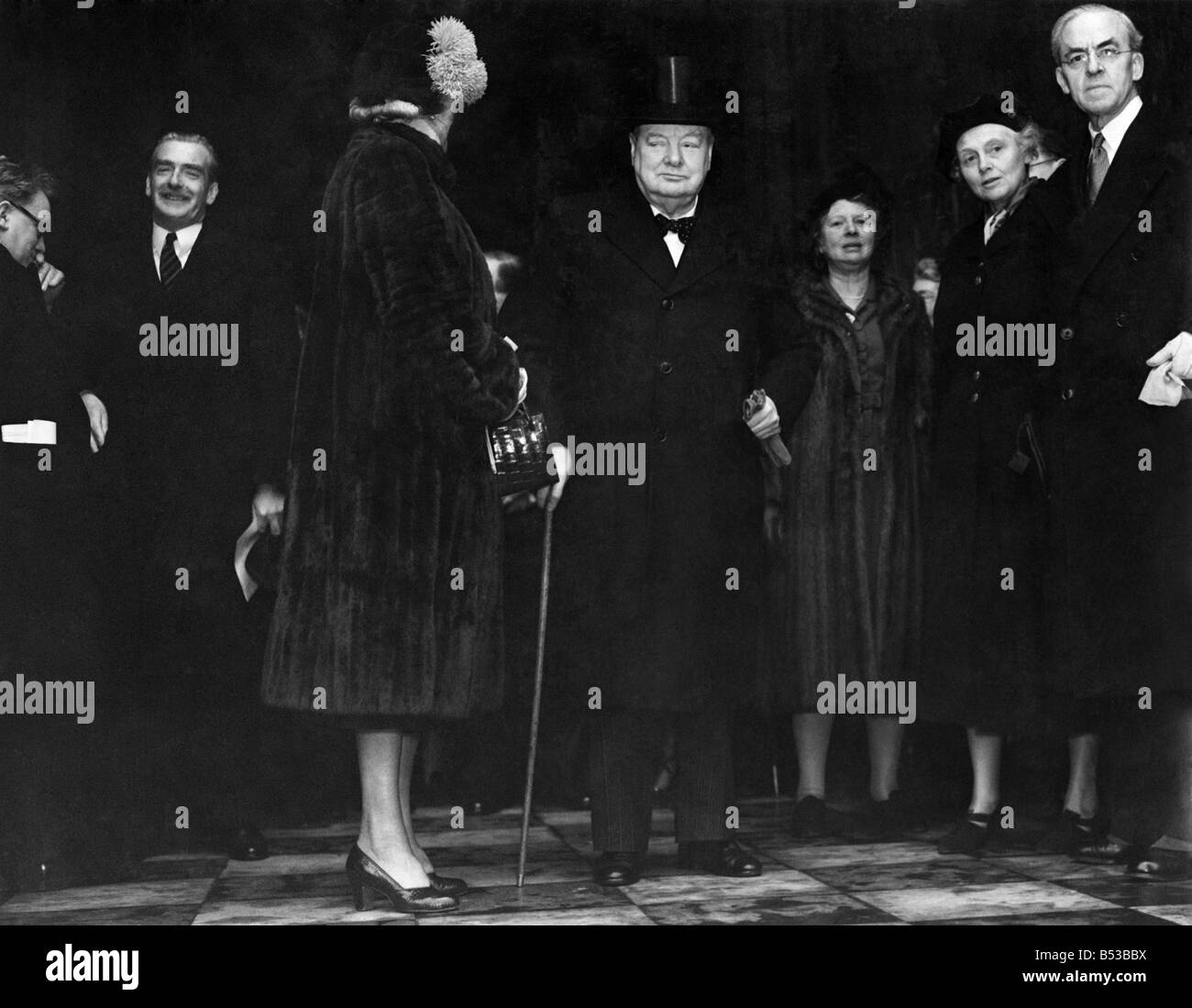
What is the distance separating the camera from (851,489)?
6.28m

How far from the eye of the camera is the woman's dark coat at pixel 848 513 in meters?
6.21

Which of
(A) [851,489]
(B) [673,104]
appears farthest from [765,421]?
(B) [673,104]

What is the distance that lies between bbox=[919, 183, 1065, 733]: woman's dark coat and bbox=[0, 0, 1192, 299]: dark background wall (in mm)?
441

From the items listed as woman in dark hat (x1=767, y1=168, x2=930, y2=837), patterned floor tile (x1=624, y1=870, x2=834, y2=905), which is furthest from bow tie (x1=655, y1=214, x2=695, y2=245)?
patterned floor tile (x1=624, y1=870, x2=834, y2=905)

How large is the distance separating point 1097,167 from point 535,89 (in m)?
2.04

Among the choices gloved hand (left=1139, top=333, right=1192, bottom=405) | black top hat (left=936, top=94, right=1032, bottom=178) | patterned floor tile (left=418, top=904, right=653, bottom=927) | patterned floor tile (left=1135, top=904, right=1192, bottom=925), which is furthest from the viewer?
black top hat (left=936, top=94, right=1032, bottom=178)

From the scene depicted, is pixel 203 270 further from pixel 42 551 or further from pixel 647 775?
pixel 647 775

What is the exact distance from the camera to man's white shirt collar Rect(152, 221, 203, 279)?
19.3 feet

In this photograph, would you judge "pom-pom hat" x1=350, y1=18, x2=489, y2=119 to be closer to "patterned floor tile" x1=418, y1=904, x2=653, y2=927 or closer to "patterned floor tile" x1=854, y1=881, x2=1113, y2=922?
"patterned floor tile" x1=418, y1=904, x2=653, y2=927

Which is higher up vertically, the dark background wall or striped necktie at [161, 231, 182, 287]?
the dark background wall
